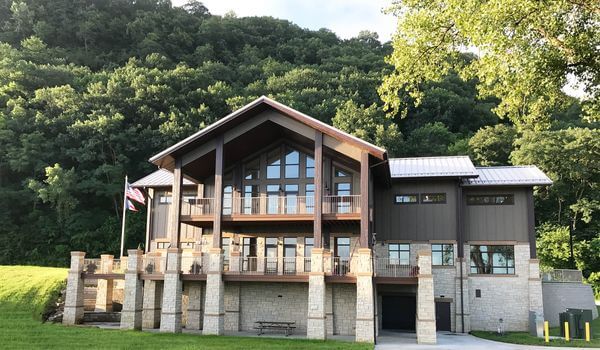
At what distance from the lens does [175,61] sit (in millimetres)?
60750

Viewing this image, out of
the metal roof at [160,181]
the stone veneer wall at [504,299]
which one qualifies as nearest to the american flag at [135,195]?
the metal roof at [160,181]

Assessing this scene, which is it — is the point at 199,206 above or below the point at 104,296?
above

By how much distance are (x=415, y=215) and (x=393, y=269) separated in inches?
143

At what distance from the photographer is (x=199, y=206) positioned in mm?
25047

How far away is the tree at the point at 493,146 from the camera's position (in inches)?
1898

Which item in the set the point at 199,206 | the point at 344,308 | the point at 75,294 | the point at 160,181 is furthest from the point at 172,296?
the point at 160,181

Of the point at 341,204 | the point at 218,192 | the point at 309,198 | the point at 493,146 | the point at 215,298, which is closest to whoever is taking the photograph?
the point at 215,298

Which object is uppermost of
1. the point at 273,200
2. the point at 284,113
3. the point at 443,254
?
the point at 284,113

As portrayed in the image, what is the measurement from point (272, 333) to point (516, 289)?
12031 millimetres

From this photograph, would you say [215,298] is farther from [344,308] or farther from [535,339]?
[535,339]

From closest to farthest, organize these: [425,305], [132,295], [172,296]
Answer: [425,305], [172,296], [132,295]

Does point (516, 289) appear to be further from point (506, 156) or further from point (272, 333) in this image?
point (506, 156)

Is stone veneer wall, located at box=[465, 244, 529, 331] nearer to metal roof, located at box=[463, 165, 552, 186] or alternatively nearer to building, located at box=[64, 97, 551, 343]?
building, located at box=[64, 97, 551, 343]

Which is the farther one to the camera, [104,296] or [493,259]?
[104,296]
